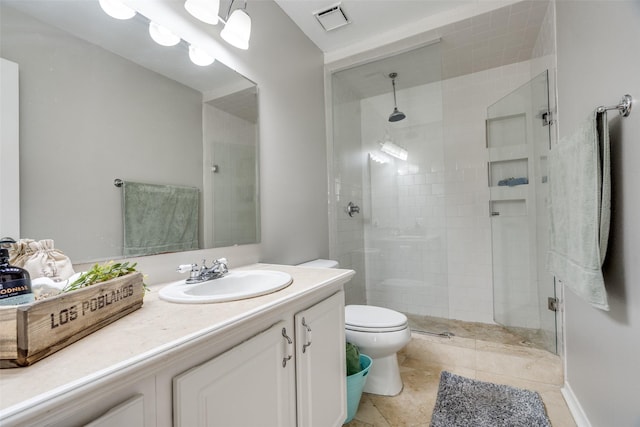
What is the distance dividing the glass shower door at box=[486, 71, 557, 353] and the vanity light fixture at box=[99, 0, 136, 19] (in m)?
2.44

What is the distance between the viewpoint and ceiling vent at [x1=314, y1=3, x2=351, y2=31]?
1993mm

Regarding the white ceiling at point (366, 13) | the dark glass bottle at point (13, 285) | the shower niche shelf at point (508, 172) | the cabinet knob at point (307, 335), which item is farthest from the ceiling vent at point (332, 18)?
the dark glass bottle at point (13, 285)

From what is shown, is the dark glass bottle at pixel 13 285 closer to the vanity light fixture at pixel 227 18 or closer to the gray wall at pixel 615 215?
the vanity light fixture at pixel 227 18

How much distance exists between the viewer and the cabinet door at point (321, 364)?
1.02 m

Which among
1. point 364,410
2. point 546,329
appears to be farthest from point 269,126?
point 546,329

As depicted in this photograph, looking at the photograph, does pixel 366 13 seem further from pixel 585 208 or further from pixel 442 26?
pixel 585 208

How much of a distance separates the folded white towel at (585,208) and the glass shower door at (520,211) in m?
0.81

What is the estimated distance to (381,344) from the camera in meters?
1.61

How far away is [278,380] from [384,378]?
40.0 inches

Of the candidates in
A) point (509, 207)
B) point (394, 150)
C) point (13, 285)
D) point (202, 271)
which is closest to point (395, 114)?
point (394, 150)

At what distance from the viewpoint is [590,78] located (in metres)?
1.26

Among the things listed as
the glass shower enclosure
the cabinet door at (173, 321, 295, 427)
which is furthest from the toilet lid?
the cabinet door at (173, 321, 295, 427)

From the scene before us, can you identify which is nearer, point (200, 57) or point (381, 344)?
point (200, 57)

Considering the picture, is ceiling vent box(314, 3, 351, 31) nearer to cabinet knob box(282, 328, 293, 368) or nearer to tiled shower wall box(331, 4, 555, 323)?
tiled shower wall box(331, 4, 555, 323)
